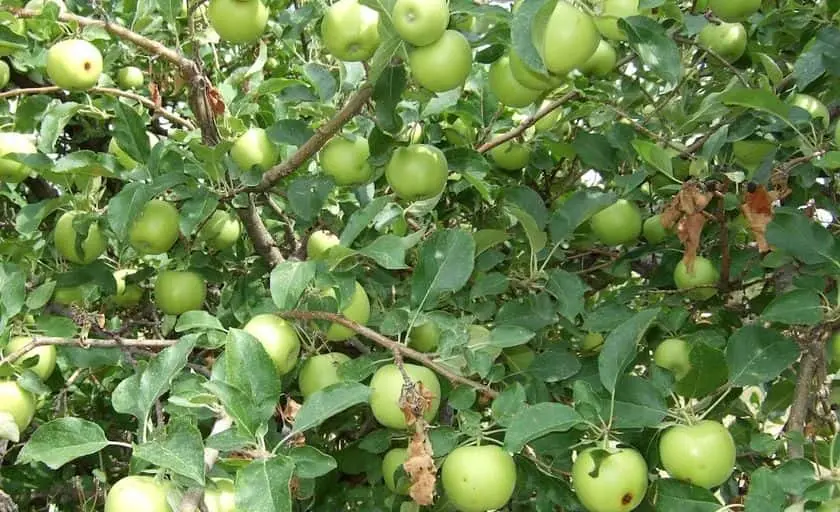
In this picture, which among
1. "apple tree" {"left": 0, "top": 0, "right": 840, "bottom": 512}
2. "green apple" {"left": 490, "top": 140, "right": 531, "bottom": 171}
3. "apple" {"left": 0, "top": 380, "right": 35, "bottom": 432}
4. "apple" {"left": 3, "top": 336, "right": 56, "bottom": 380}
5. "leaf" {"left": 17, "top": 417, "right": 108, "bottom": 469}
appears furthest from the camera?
"green apple" {"left": 490, "top": 140, "right": 531, "bottom": 171}

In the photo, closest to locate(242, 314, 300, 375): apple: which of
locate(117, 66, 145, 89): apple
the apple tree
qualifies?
the apple tree

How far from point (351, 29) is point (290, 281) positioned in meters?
0.45

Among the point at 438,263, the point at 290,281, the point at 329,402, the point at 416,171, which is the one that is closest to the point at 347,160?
the point at 416,171

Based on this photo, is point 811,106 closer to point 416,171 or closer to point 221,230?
point 416,171

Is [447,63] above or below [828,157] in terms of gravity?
above

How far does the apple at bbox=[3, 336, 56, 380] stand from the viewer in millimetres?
1808

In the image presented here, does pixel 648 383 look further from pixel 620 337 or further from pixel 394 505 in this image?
pixel 394 505

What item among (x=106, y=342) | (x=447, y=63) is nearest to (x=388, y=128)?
(x=447, y=63)

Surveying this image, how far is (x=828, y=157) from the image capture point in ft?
4.98

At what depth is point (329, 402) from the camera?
1312 mm

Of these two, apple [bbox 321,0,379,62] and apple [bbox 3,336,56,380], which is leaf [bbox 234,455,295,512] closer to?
apple [bbox 321,0,379,62]

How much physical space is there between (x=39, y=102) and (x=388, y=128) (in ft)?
4.01

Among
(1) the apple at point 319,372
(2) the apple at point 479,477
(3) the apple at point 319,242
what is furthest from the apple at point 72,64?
(2) the apple at point 479,477

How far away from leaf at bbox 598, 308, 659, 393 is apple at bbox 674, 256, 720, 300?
579 mm
